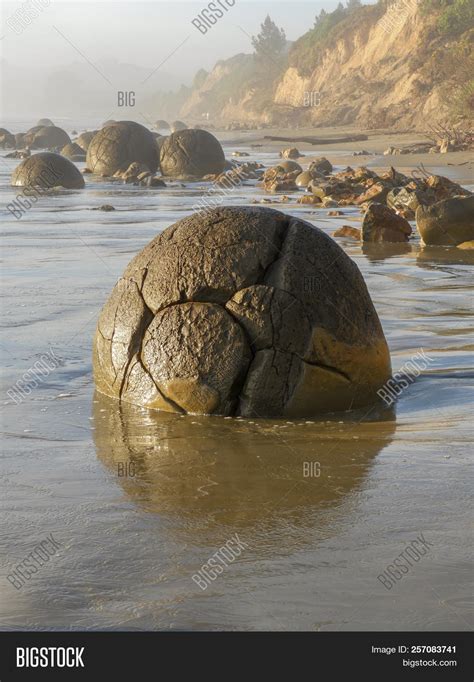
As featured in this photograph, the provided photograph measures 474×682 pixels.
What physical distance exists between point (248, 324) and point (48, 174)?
71.8 feet

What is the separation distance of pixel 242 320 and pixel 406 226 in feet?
33.7

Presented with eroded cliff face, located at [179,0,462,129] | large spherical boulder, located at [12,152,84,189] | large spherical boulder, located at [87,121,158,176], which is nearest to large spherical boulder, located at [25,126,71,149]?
eroded cliff face, located at [179,0,462,129]

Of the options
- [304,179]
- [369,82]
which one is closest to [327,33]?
[369,82]

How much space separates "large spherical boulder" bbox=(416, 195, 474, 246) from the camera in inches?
600

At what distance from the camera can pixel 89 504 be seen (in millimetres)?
4832

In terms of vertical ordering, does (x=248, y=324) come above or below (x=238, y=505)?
above

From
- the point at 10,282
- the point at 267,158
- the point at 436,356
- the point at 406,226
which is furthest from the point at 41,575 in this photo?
the point at 267,158

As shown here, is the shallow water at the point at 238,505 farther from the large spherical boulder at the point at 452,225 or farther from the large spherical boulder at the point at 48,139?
the large spherical boulder at the point at 48,139

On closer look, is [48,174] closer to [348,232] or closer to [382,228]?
[348,232]

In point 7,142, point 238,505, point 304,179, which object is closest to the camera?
point 238,505

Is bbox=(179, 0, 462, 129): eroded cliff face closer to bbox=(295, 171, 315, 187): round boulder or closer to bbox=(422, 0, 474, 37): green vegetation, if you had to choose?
bbox=(422, 0, 474, 37): green vegetation

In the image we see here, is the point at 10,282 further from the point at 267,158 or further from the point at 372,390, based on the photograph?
the point at 267,158

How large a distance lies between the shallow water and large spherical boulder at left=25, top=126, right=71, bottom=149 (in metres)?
44.8

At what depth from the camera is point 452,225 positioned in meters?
15.3
